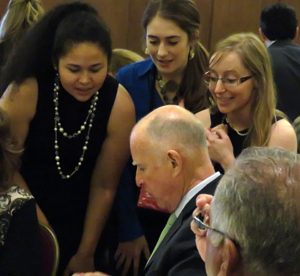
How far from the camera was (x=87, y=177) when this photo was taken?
2.13 meters

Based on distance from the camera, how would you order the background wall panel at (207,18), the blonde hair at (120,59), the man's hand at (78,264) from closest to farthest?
the man's hand at (78,264)
the blonde hair at (120,59)
the background wall panel at (207,18)

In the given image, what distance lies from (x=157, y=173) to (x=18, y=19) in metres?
1.28

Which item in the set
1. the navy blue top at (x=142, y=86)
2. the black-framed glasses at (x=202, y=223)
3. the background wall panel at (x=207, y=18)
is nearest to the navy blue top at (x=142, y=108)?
the navy blue top at (x=142, y=86)

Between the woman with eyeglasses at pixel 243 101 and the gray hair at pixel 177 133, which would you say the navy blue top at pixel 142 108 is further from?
the gray hair at pixel 177 133

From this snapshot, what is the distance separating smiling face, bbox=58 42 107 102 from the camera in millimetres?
1896

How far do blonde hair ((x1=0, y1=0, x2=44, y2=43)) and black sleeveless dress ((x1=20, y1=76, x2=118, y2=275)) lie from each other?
554mm

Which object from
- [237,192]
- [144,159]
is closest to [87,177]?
[144,159]

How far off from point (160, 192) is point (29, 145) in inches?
26.3

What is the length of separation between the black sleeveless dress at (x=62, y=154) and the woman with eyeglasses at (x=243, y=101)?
436 mm

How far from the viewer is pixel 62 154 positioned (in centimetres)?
208

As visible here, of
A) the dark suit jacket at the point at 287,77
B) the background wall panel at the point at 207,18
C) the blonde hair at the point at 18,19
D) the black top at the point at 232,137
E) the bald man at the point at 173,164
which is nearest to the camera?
the bald man at the point at 173,164

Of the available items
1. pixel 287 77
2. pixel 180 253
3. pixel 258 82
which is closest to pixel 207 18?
pixel 287 77

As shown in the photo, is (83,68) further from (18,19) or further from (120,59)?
(120,59)

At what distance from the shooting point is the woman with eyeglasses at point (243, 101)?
6.24ft
